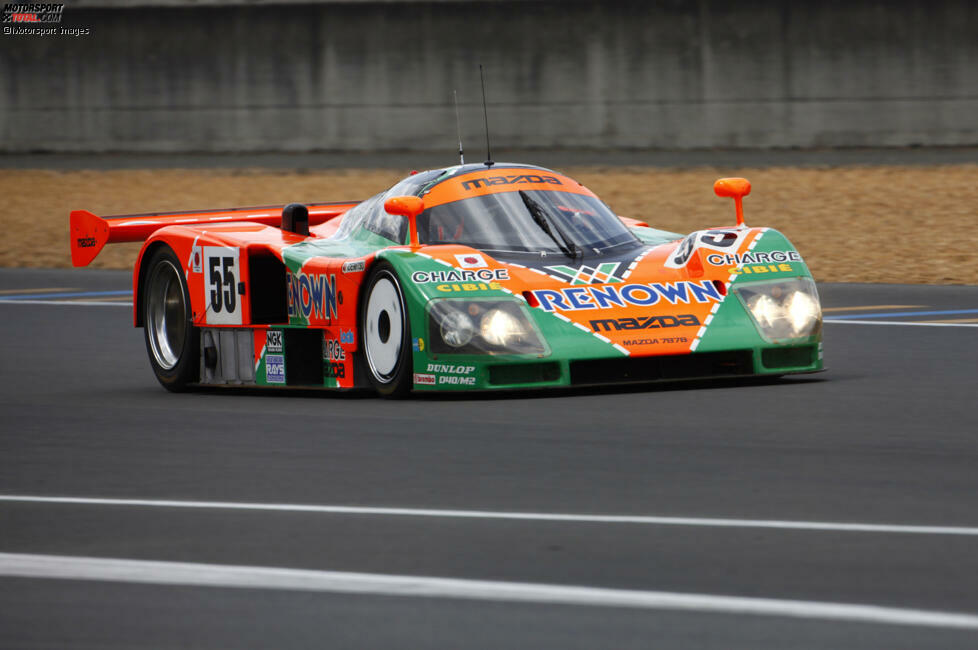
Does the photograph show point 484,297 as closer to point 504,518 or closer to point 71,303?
point 504,518

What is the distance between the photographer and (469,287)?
909 cm

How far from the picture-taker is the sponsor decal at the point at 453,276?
9.09 metres

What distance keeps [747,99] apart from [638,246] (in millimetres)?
17035

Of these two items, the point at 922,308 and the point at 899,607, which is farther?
the point at 922,308

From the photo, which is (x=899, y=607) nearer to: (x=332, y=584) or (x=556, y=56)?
(x=332, y=584)

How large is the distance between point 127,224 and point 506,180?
3.03 m

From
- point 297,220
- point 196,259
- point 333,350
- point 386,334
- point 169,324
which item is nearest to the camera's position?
point 386,334

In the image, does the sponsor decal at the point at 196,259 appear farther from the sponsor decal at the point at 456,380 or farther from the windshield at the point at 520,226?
the sponsor decal at the point at 456,380

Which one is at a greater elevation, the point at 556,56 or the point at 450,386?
the point at 556,56

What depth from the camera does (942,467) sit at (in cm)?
674

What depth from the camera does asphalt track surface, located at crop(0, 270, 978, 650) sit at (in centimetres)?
460

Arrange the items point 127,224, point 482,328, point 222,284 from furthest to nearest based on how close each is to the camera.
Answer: point 127,224 → point 222,284 → point 482,328

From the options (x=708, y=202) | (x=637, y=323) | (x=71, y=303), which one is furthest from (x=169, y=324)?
(x=708, y=202)

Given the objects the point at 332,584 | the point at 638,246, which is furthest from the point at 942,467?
the point at 638,246
